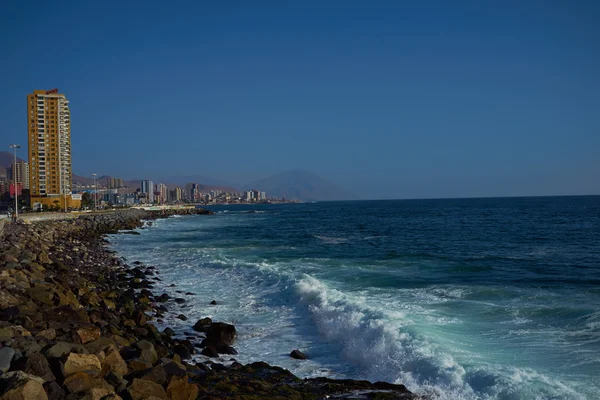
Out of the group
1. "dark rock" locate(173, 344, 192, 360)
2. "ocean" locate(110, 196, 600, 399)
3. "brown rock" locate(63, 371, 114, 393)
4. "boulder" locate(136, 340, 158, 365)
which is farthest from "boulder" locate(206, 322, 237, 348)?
"brown rock" locate(63, 371, 114, 393)

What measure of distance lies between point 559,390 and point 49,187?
296 feet

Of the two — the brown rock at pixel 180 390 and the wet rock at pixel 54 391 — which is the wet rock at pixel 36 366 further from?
the brown rock at pixel 180 390

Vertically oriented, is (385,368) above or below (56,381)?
below

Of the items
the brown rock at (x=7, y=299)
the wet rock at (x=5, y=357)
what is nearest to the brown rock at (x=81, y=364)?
the wet rock at (x=5, y=357)

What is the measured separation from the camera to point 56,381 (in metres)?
5.54

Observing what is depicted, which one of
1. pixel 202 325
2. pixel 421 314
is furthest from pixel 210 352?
pixel 421 314

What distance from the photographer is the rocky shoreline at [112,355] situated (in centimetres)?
552

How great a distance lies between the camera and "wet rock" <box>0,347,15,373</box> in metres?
5.59

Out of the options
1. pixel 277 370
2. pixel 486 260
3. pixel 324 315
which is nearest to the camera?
pixel 277 370

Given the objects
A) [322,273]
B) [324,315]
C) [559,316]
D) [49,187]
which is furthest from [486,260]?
[49,187]

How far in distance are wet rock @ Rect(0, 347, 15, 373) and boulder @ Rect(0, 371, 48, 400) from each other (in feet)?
1.73

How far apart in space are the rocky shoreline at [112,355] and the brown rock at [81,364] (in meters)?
0.01

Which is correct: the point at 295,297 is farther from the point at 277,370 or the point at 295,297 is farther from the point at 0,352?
the point at 0,352

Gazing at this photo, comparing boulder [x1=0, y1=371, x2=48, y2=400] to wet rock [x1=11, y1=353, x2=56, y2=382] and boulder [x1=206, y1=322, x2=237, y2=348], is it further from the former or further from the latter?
boulder [x1=206, y1=322, x2=237, y2=348]
